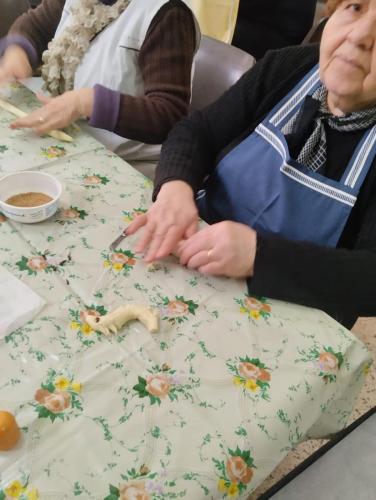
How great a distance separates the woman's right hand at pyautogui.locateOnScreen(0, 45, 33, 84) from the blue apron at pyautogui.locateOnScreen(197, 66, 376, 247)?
61cm

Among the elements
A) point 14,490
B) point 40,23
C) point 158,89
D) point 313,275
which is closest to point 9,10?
point 40,23

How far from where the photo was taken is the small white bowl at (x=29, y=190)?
68 cm

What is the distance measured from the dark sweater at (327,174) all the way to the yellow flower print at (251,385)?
15cm

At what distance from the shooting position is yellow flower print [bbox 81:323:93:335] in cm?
56

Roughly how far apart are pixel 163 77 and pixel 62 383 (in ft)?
2.56

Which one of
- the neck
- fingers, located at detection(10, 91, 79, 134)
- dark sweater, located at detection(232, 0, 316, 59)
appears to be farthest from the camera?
dark sweater, located at detection(232, 0, 316, 59)

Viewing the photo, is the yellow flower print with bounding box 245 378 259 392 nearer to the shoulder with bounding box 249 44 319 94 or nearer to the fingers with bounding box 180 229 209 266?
the fingers with bounding box 180 229 209 266

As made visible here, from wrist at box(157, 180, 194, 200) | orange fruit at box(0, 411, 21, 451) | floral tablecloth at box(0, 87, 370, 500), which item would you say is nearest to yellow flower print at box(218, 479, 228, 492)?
floral tablecloth at box(0, 87, 370, 500)

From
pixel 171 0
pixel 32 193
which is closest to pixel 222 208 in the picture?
pixel 32 193

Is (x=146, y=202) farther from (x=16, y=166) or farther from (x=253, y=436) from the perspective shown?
(x=253, y=436)

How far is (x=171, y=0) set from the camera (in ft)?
3.19

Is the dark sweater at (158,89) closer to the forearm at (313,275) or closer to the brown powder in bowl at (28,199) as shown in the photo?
the brown powder in bowl at (28,199)

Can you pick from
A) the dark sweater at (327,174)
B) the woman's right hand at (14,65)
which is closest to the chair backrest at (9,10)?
the woman's right hand at (14,65)

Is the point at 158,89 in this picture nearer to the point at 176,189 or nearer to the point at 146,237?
the point at 176,189
